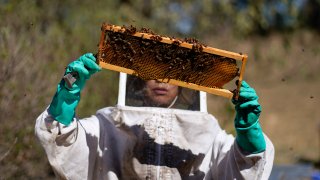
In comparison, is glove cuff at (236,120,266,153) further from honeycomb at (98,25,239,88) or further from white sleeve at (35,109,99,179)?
white sleeve at (35,109,99,179)

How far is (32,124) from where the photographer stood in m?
5.04

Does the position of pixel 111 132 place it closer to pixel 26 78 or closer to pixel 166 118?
pixel 166 118

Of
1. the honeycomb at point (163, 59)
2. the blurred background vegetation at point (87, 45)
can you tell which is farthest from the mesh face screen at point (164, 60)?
the blurred background vegetation at point (87, 45)

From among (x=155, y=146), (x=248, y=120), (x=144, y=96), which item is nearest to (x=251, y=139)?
(x=248, y=120)

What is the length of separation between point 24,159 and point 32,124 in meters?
0.32

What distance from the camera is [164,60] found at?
136 inches

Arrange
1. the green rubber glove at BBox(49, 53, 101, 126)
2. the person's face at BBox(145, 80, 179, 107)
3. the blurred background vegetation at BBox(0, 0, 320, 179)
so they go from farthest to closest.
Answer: the blurred background vegetation at BBox(0, 0, 320, 179), the person's face at BBox(145, 80, 179, 107), the green rubber glove at BBox(49, 53, 101, 126)

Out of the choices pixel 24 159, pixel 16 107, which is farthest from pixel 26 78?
pixel 24 159

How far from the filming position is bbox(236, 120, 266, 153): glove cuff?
11.1ft

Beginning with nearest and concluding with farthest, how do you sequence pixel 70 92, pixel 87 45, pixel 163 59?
pixel 70 92, pixel 163 59, pixel 87 45

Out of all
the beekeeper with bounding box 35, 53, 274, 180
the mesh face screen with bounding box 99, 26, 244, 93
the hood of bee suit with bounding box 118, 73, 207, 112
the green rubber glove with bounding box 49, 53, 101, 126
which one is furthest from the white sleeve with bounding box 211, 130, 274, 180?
the green rubber glove with bounding box 49, 53, 101, 126

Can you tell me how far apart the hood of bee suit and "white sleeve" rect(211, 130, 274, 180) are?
29cm

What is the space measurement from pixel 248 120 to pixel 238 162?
0.91ft

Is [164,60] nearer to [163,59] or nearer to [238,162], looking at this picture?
[163,59]
